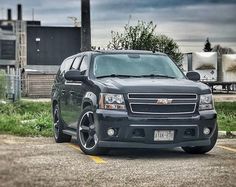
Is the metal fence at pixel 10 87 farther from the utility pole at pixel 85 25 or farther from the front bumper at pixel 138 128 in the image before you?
the front bumper at pixel 138 128

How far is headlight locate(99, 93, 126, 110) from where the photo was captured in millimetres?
10008

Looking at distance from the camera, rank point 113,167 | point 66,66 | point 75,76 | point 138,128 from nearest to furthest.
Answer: point 113,167 < point 138,128 < point 75,76 < point 66,66

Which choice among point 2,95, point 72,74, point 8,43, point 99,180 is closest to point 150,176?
point 99,180

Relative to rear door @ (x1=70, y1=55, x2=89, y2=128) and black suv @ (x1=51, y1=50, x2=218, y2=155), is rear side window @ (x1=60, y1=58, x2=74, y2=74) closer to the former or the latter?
rear door @ (x1=70, y1=55, x2=89, y2=128)

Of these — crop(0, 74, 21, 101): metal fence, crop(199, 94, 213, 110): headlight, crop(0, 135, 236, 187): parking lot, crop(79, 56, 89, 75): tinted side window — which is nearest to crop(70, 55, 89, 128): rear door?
crop(79, 56, 89, 75): tinted side window

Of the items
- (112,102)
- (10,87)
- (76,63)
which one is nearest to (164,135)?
(112,102)

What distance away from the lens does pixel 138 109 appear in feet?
32.9

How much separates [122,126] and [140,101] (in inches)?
20.1

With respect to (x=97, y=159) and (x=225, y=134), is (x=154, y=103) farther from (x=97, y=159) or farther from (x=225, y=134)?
(x=225, y=134)

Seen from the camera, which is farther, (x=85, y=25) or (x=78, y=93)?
(x=85, y=25)

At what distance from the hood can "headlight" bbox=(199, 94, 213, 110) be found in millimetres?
86

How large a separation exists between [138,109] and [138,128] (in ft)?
1.09

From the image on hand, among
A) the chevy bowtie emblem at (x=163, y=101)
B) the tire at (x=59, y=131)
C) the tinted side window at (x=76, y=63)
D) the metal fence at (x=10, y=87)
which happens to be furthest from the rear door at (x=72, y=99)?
the metal fence at (x=10, y=87)

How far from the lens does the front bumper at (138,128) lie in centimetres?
988
